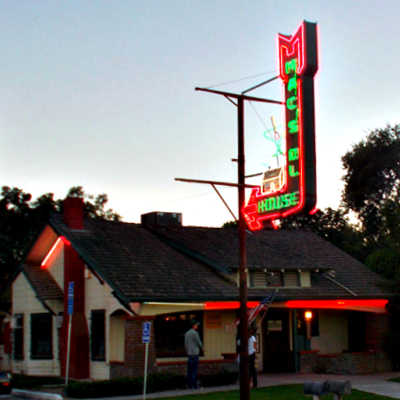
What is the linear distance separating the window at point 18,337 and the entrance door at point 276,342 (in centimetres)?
967

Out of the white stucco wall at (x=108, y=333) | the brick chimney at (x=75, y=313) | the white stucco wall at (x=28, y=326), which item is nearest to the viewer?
the white stucco wall at (x=108, y=333)

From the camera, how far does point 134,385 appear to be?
67.4 feet

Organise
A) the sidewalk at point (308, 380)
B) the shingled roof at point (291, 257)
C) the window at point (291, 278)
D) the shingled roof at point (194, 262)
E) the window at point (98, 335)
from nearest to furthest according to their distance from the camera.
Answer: the sidewalk at point (308, 380), the shingled roof at point (194, 262), the window at point (98, 335), the shingled roof at point (291, 257), the window at point (291, 278)

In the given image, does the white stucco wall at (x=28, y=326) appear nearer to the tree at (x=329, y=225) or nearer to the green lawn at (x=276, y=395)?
the green lawn at (x=276, y=395)

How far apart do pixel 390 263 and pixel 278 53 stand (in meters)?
12.8

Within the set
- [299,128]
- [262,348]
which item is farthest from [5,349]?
[299,128]

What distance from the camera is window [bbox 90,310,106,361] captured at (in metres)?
24.7

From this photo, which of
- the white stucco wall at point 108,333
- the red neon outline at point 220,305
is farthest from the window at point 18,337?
the red neon outline at point 220,305

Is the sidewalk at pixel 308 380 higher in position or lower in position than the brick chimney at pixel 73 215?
lower

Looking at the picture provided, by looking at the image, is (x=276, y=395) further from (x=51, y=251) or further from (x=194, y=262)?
(x=51, y=251)

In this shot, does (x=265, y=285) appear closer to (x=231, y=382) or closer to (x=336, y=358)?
(x=336, y=358)

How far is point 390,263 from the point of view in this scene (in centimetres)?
2989

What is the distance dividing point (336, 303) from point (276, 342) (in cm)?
279

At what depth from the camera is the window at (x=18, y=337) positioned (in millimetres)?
29500
